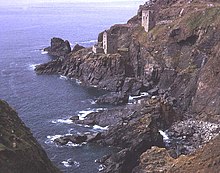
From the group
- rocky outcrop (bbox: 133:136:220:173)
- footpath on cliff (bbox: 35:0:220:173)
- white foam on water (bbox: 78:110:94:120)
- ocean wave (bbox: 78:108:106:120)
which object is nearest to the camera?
rocky outcrop (bbox: 133:136:220:173)

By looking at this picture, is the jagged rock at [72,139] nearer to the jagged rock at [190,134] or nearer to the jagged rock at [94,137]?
the jagged rock at [94,137]

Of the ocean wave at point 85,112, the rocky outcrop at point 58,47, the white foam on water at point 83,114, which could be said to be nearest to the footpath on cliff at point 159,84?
the rocky outcrop at point 58,47

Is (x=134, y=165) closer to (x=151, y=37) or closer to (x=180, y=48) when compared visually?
(x=180, y=48)

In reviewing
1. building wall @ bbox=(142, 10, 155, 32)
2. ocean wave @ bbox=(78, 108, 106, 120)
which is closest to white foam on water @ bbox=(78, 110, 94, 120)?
ocean wave @ bbox=(78, 108, 106, 120)

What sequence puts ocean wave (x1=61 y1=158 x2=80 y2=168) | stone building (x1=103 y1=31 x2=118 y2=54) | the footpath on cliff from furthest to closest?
stone building (x1=103 y1=31 x2=118 y2=54), ocean wave (x1=61 y1=158 x2=80 y2=168), the footpath on cliff

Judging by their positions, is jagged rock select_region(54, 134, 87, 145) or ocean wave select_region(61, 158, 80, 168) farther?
jagged rock select_region(54, 134, 87, 145)

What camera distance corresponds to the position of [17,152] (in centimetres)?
4478

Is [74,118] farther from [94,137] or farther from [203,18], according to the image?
[203,18]

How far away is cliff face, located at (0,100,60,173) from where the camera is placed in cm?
4262

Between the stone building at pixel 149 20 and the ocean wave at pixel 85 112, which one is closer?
the ocean wave at pixel 85 112

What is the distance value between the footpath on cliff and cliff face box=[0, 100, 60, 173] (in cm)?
2481

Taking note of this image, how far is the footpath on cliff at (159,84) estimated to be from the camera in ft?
246

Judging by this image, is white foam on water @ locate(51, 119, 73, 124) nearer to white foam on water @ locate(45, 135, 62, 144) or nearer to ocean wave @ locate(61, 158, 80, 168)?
white foam on water @ locate(45, 135, 62, 144)

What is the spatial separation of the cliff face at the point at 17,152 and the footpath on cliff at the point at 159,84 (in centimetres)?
2481
